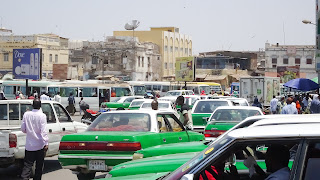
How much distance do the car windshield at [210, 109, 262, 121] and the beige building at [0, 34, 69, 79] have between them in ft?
221

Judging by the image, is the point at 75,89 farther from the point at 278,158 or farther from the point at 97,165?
the point at 278,158

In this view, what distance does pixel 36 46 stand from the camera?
81.3 metres

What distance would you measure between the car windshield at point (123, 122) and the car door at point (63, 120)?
2.75 meters

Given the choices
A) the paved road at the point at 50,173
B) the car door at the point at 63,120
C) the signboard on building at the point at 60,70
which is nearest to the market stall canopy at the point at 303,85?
the car door at the point at 63,120

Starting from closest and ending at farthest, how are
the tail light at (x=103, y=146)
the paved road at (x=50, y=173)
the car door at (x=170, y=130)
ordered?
the tail light at (x=103, y=146) → the car door at (x=170, y=130) → the paved road at (x=50, y=173)

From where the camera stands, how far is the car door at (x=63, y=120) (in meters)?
14.0

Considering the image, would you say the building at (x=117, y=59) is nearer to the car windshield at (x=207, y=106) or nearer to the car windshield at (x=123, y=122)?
the car windshield at (x=207, y=106)

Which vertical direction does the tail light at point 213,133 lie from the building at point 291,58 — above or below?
below

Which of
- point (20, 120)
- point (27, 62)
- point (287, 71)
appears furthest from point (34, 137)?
point (287, 71)

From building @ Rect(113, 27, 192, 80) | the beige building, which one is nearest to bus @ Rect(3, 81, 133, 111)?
the beige building

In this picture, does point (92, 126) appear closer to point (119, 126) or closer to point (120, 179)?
point (119, 126)

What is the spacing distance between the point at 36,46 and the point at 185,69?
22.7m

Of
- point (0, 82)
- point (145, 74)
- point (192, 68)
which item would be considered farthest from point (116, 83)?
point (145, 74)

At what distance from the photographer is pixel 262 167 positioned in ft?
18.5
